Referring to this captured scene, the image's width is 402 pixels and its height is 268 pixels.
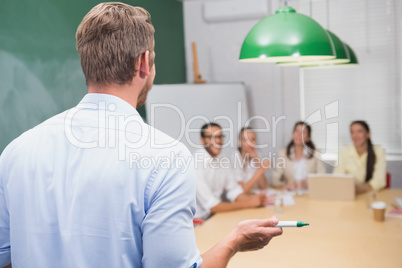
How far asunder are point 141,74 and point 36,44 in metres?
2.51

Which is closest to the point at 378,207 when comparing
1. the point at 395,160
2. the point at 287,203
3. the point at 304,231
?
the point at 304,231

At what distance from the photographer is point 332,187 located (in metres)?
3.54

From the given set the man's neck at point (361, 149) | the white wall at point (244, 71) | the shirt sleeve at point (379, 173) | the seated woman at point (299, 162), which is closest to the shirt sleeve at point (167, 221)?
the shirt sleeve at point (379, 173)

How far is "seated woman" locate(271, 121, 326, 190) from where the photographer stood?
4.37m

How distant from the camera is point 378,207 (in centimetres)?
288

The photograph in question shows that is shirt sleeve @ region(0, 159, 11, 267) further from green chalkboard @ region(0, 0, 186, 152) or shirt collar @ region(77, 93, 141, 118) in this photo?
green chalkboard @ region(0, 0, 186, 152)

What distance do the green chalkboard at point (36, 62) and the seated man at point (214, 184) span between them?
43.9 inches

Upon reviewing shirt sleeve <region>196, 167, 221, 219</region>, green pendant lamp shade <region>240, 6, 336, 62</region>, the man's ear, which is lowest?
shirt sleeve <region>196, 167, 221, 219</region>

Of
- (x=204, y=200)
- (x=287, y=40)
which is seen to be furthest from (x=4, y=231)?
(x=204, y=200)

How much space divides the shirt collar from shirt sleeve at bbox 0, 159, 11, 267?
0.82 feet

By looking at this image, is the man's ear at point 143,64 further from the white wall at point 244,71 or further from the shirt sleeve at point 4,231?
the white wall at point 244,71

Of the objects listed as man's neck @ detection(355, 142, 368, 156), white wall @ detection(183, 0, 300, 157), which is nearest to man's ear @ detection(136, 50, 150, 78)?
man's neck @ detection(355, 142, 368, 156)

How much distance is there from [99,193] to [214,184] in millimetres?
2808

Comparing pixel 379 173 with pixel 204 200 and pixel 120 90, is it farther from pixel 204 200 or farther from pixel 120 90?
pixel 120 90
